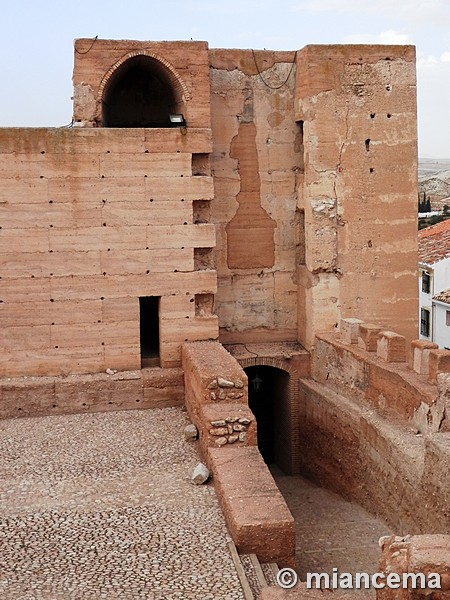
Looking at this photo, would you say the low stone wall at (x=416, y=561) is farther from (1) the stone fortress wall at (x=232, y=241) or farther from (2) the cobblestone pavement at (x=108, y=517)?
(1) the stone fortress wall at (x=232, y=241)

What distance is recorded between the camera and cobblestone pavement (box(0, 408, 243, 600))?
6.72 m

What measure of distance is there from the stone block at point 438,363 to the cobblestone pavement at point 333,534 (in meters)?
2.13

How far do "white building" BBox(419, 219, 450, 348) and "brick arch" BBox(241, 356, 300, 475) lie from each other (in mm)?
12562

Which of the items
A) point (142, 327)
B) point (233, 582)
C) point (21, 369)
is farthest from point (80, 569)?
point (142, 327)

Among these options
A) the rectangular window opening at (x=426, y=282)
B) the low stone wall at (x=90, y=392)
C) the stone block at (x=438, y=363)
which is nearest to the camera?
the stone block at (x=438, y=363)

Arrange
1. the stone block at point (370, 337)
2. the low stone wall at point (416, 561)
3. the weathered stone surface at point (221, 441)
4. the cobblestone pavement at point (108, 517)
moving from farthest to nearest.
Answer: the stone block at point (370, 337)
the weathered stone surface at point (221, 441)
the cobblestone pavement at point (108, 517)
the low stone wall at point (416, 561)

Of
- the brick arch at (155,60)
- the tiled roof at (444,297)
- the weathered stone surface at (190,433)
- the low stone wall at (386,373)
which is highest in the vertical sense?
the brick arch at (155,60)

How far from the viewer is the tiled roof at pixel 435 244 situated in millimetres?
26270

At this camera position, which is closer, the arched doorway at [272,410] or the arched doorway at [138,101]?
the arched doorway at [272,410]

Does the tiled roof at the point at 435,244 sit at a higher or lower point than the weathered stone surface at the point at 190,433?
higher

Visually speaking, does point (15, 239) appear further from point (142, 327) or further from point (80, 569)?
point (80, 569)

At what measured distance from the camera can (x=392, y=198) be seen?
531 inches

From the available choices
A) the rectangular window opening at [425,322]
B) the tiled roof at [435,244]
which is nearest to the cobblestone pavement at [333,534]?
the rectangular window opening at [425,322]

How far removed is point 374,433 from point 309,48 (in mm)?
6718
